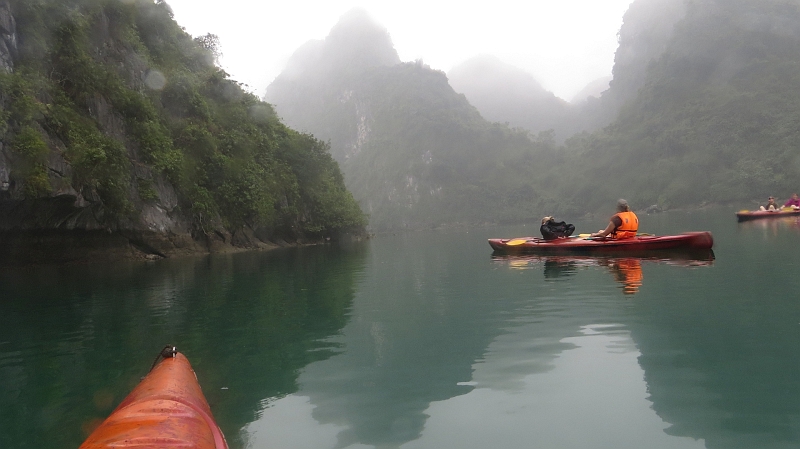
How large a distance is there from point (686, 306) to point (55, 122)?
19946 mm

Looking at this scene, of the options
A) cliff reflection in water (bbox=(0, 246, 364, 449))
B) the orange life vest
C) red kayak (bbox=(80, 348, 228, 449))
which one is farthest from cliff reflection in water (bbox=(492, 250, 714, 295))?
red kayak (bbox=(80, 348, 228, 449))

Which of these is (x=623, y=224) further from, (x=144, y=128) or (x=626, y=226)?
(x=144, y=128)

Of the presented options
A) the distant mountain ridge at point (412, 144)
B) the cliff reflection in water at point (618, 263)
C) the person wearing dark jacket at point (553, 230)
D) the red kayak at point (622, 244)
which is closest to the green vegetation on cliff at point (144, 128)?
the cliff reflection in water at point (618, 263)

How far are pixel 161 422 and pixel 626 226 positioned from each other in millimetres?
11688

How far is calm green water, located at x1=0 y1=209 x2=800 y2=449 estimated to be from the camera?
3391 millimetres

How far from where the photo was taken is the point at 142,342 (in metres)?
6.29

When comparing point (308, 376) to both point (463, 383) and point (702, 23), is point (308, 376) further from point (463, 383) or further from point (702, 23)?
point (702, 23)

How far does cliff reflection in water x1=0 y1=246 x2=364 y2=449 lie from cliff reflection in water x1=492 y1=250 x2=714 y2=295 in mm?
4525

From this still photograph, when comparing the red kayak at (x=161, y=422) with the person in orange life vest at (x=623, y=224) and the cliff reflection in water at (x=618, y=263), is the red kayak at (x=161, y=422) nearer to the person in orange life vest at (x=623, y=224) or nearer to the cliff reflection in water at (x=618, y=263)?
the cliff reflection in water at (x=618, y=263)

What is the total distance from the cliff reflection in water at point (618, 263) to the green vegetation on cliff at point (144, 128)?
15.2 m

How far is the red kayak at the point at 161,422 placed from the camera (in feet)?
7.02

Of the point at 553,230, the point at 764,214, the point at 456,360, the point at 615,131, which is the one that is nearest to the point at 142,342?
the point at 456,360

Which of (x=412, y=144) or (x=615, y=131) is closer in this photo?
(x=615, y=131)

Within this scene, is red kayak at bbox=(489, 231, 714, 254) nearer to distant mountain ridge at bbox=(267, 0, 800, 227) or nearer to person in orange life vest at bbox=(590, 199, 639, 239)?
person in orange life vest at bbox=(590, 199, 639, 239)
